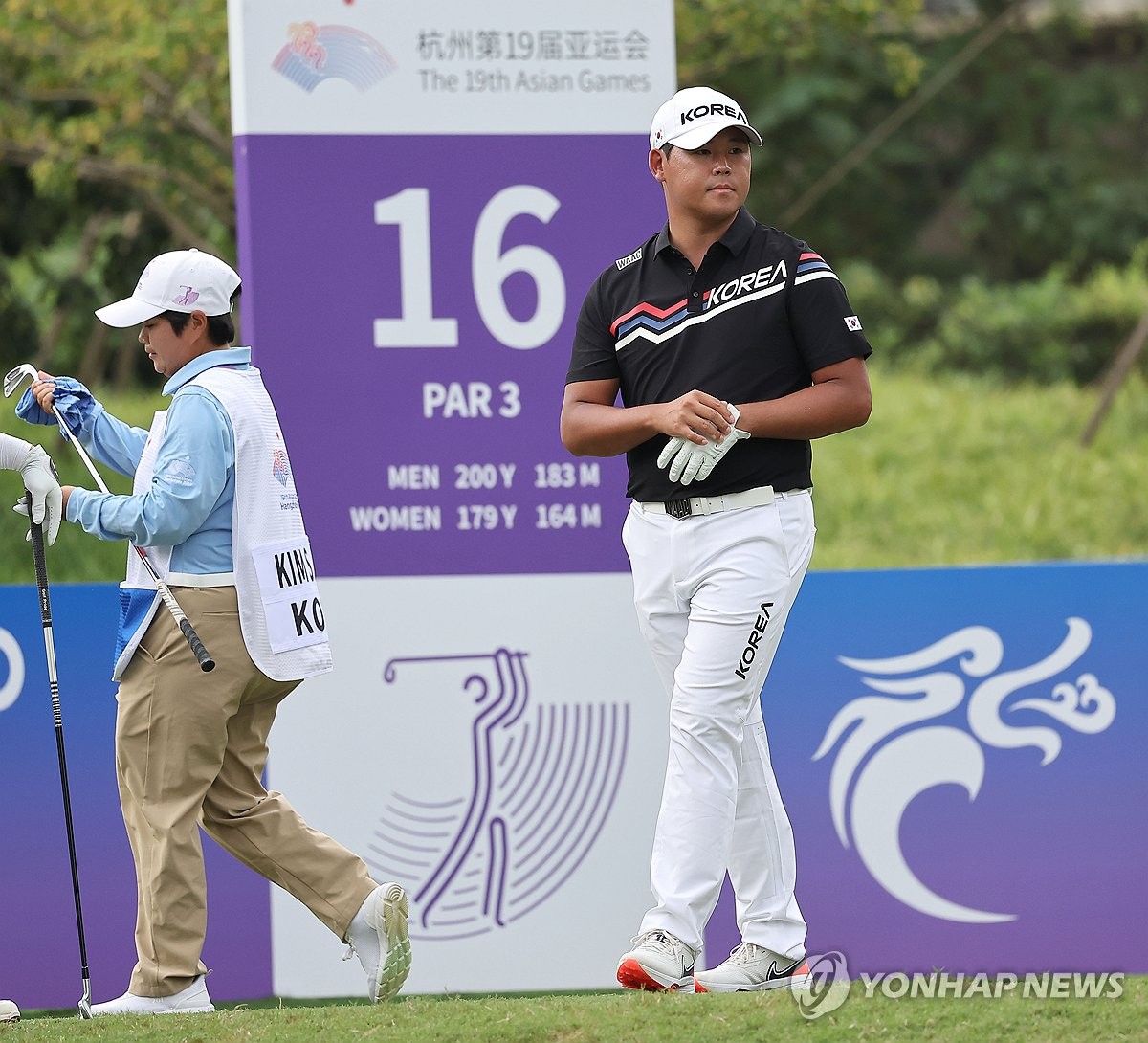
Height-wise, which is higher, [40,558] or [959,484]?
[40,558]

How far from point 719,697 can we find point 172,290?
1606mm

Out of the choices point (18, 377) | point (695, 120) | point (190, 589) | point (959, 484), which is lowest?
point (959, 484)

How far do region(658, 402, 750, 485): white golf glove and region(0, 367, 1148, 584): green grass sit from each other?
646cm

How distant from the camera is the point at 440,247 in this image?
17.6 ft

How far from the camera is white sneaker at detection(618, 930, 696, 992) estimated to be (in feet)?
12.7

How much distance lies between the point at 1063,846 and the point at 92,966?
3.07 meters

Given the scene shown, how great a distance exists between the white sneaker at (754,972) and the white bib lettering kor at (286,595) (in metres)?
1.24

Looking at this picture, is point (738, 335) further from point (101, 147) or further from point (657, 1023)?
point (101, 147)

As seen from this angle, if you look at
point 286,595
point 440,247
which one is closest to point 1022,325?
point 440,247

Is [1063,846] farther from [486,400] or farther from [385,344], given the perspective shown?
[385,344]

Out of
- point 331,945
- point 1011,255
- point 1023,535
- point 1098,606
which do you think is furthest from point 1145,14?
point 331,945

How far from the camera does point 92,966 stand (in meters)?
5.46

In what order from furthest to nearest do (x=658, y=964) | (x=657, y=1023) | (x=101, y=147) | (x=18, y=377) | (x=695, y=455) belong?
(x=101, y=147), (x=18, y=377), (x=695, y=455), (x=658, y=964), (x=657, y=1023)

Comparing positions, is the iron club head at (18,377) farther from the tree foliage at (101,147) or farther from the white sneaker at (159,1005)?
the tree foliage at (101,147)
